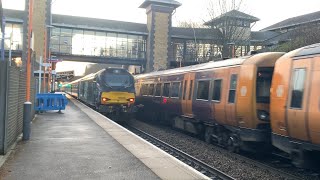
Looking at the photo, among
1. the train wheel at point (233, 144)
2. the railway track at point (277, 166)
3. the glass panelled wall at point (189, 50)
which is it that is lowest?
the railway track at point (277, 166)

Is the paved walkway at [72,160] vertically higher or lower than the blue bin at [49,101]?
lower

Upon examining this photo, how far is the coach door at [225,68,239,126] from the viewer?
11666 mm

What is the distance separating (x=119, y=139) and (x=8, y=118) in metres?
4.05

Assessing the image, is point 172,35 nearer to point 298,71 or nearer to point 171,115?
point 171,115

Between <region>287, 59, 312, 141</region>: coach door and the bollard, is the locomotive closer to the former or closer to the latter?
the bollard

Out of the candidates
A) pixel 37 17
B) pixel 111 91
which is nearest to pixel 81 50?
pixel 37 17

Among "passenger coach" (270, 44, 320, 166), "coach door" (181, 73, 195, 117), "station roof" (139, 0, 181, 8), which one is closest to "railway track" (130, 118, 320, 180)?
"passenger coach" (270, 44, 320, 166)

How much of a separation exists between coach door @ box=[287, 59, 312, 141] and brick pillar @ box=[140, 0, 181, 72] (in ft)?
133

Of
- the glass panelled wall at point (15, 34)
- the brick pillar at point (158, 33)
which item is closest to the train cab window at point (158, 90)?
the brick pillar at point (158, 33)

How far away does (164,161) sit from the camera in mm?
9109

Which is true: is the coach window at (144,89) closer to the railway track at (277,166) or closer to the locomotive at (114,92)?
the locomotive at (114,92)

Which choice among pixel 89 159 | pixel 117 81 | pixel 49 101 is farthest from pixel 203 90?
pixel 49 101

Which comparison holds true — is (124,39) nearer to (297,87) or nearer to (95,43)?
(95,43)

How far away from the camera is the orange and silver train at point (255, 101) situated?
8.23 meters
